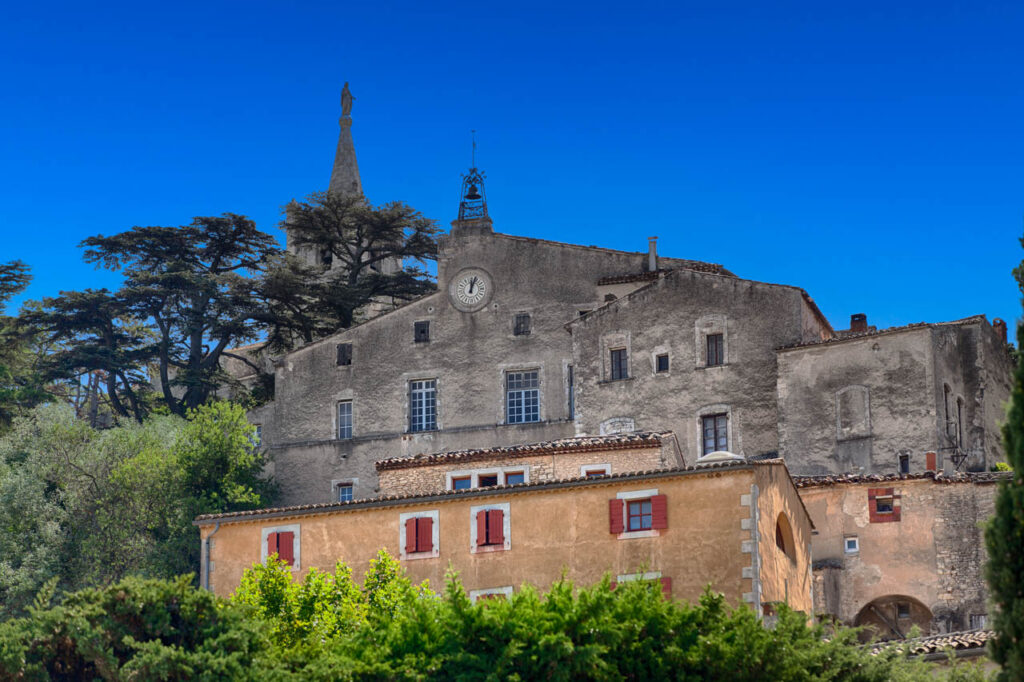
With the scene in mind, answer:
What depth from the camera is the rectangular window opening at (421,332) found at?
169ft

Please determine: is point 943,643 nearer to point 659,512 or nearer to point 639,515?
point 659,512

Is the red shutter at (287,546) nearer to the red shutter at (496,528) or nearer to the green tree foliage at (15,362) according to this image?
the red shutter at (496,528)

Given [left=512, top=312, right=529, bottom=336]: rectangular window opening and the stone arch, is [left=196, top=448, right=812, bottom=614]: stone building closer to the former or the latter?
the stone arch

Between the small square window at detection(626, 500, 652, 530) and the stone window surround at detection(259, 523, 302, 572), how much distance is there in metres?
7.42

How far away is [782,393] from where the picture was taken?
4338 cm

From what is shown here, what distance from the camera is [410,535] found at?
1335 inches

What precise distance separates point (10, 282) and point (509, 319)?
20.7 meters

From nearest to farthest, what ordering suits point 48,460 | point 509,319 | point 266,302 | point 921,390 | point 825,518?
point 825,518, point 921,390, point 48,460, point 509,319, point 266,302

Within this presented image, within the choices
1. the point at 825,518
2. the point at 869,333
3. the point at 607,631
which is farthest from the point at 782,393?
the point at 607,631

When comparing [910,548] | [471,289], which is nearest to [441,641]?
[910,548]

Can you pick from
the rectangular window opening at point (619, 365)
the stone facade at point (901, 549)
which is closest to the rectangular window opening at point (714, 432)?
the rectangular window opening at point (619, 365)

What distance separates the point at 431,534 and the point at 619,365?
46.1 ft

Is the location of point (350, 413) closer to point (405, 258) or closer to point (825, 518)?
point (405, 258)

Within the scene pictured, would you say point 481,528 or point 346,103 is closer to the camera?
point 481,528
